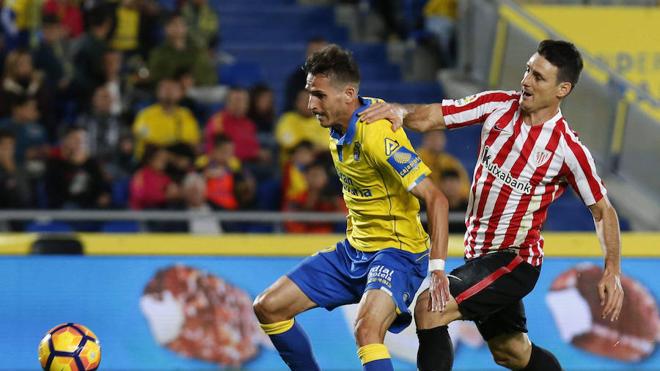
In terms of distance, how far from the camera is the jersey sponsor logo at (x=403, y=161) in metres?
5.70

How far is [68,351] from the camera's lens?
245 inches

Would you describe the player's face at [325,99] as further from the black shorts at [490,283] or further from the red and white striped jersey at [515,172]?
the black shorts at [490,283]

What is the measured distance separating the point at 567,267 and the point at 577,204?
7.29 feet

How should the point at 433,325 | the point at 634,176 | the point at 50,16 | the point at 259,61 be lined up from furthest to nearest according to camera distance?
the point at 259,61 → the point at 50,16 → the point at 634,176 → the point at 433,325

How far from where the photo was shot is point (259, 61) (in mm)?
12719

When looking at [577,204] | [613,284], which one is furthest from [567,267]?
[613,284]

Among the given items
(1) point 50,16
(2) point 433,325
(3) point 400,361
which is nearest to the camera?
(2) point 433,325

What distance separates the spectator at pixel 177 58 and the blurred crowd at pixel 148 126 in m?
0.01

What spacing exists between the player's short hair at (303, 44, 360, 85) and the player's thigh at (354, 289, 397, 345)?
111 centimetres

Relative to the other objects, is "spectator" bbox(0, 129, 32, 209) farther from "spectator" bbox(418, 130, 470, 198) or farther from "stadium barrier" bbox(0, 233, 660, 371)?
"spectator" bbox(418, 130, 470, 198)

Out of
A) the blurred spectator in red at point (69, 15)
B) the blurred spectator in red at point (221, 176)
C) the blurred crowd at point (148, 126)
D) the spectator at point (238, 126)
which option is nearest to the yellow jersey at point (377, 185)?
the blurred crowd at point (148, 126)

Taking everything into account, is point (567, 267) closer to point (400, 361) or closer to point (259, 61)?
point (400, 361)

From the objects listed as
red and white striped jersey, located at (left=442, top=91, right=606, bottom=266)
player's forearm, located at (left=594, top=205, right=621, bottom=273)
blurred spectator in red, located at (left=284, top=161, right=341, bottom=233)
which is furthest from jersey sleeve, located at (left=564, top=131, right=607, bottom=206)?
blurred spectator in red, located at (left=284, top=161, right=341, bottom=233)

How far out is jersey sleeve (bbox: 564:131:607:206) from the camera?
5996 millimetres
